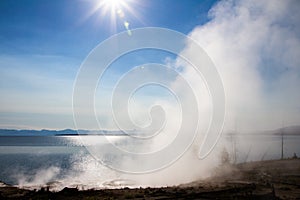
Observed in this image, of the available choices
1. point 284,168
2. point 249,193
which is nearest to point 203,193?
point 249,193

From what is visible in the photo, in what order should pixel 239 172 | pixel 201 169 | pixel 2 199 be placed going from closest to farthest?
pixel 2 199, pixel 239 172, pixel 201 169

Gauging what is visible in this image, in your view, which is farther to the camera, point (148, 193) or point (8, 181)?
point (8, 181)

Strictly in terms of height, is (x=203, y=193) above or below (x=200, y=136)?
below

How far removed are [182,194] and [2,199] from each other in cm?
2051

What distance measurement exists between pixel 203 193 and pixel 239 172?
1960 cm

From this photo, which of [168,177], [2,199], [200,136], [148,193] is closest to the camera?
[2,199]

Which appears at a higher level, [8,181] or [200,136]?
[200,136]

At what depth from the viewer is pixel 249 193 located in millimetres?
31078

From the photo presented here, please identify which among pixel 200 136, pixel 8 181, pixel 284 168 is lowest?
pixel 8 181

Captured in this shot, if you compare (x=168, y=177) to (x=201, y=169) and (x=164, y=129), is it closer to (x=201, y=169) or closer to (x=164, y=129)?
(x=201, y=169)

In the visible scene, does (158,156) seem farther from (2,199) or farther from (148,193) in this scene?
(2,199)

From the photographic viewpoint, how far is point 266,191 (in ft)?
105

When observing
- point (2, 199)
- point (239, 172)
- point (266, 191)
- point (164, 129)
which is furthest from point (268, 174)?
point (164, 129)

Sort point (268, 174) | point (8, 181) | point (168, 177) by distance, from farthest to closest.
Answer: point (8, 181), point (168, 177), point (268, 174)
